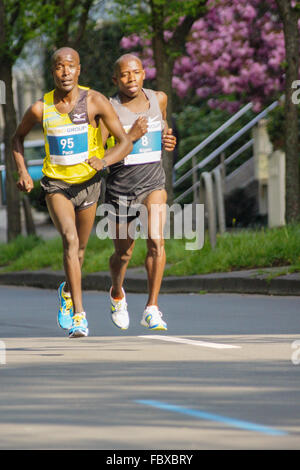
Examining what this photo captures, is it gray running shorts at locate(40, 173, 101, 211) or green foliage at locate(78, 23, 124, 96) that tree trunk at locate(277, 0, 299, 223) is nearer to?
gray running shorts at locate(40, 173, 101, 211)

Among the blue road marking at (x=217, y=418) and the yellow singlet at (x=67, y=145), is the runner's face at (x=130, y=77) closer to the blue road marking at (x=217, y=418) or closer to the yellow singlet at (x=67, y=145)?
the yellow singlet at (x=67, y=145)

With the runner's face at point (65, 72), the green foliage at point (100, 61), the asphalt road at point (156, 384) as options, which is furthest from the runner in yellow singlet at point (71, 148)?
the green foliage at point (100, 61)

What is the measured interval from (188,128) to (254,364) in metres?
25.6

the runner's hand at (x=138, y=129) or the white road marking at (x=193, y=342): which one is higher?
the runner's hand at (x=138, y=129)

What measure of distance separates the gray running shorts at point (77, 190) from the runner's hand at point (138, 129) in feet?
1.37

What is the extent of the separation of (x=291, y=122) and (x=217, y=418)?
12.0 metres

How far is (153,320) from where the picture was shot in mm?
9008

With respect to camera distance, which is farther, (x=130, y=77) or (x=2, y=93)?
(x=2, y=93)

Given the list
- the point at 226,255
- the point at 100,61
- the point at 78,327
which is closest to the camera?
the point at 78,327

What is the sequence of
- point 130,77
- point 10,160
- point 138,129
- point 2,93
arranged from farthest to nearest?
point 10,160
point 2,93
point 130,77
point 138,129

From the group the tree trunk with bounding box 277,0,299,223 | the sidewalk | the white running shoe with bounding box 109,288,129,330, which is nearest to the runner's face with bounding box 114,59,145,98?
the white running shoe with bounding box 109,288,129,330

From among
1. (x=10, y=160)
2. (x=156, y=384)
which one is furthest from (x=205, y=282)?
(x=10, y=160)

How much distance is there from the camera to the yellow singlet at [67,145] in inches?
344

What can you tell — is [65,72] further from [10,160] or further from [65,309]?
[10,160]
